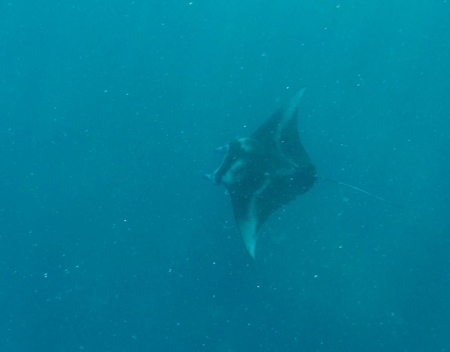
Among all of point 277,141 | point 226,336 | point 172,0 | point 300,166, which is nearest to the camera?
point 300,166

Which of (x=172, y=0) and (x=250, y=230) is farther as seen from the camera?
(x=172, y=0)

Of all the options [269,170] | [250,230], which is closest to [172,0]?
[269,170]

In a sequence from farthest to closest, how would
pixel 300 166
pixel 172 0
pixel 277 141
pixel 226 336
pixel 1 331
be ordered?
pixel 172 0 → pixel 1 331 → pixel 226 336 → pixel 277 141 → pixel 300 166

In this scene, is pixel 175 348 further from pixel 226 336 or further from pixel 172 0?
pixel 172 0

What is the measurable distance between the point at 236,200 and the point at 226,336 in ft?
8.29

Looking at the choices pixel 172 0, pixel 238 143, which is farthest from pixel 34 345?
pixel 172 0

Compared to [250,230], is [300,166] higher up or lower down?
higher up

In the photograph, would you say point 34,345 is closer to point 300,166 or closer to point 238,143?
point 238,143

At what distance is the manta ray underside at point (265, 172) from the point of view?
4.71 meters

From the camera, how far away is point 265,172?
484cm

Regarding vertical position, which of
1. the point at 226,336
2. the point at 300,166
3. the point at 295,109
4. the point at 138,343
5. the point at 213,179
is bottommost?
the point at 226,336

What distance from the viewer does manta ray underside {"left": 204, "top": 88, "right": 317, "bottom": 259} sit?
185 inches

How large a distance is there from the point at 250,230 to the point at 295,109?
1798mm

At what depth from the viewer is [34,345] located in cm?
629
